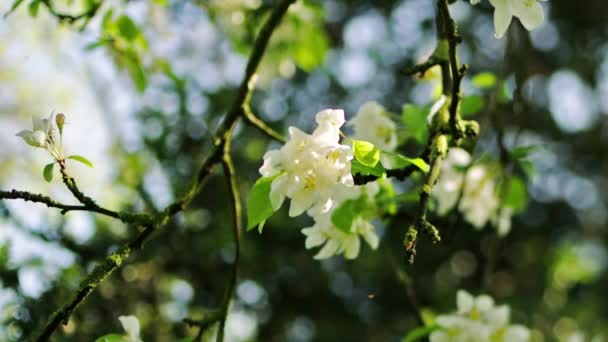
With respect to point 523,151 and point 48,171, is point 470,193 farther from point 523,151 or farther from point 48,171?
point 48,171

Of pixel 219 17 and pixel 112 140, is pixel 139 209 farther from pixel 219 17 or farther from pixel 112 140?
pixel 112 140

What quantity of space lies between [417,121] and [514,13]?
0.50 metres

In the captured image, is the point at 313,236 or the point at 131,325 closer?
the point at 131,325

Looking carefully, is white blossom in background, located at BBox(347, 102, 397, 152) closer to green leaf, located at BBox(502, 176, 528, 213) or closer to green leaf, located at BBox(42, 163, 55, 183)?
green leaf, located at BBox(502, 176, 528, 213)

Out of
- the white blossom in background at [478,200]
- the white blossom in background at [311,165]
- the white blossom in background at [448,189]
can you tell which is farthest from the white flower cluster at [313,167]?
the white blossom in background at [478,200]

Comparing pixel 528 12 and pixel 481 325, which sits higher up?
pixel 528 12

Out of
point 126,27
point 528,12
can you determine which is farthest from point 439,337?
point 126,27

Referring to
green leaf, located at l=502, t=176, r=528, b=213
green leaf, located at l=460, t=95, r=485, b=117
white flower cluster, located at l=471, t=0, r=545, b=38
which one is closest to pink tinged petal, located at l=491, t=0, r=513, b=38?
white flower cluster, located at l=471, t=0, r=545, b=38

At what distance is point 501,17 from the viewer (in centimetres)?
132

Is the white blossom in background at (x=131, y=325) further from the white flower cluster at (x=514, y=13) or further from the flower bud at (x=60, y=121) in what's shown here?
the white flower cluster at (x=514, y=13)

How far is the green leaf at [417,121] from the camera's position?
1.79 metres

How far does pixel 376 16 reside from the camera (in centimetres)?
611

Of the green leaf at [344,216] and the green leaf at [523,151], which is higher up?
the green leaf at [344,216]

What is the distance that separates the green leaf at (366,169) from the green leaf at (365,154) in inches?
0.6
